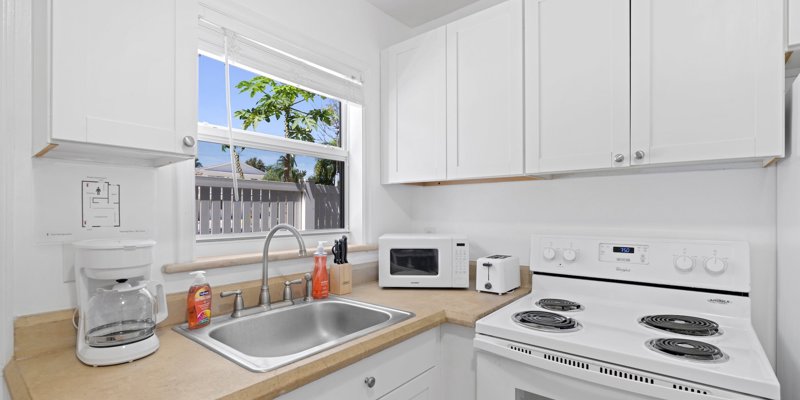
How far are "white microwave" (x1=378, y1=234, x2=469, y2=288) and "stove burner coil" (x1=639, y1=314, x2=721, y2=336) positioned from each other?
811 mm

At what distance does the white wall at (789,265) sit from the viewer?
46.2 inches

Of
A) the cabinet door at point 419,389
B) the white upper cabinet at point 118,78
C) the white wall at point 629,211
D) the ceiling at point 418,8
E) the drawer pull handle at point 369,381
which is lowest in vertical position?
the cabinet door at point 419,389

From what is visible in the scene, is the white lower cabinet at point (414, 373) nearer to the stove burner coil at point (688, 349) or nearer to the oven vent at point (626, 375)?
the oven vent at point (626, 375)

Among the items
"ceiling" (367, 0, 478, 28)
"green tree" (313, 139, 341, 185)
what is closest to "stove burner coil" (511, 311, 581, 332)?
"green tree" (313, 139, 341, 185)

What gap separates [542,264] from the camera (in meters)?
1.91

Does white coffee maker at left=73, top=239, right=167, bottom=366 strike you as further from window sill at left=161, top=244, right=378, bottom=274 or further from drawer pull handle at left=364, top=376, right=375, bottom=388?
drawer pull handle at left=364, top=376, right=375, bottom=388

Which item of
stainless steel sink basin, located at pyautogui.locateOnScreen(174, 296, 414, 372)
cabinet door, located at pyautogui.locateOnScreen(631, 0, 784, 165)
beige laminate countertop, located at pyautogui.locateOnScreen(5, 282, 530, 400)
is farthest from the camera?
stainless steel sink basin, located at pyautogui.locateOnScreen(174, 296, 414, 372)

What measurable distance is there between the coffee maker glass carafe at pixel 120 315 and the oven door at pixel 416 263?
42.3 inches

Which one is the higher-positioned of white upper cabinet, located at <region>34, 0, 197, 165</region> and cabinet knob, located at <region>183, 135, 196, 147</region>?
white upper cabinet, located at <region>34, 0, 197, 165</region>

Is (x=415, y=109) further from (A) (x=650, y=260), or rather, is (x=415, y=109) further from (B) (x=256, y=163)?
(A) (x=650, y=260)

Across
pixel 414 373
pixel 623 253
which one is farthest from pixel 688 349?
pixel 414 373

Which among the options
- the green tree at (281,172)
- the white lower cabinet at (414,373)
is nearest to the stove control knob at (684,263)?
the white lower cabinet at (414,373)

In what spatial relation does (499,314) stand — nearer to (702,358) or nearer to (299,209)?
(702,358)

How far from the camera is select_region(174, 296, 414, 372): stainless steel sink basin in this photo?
1356 mm
